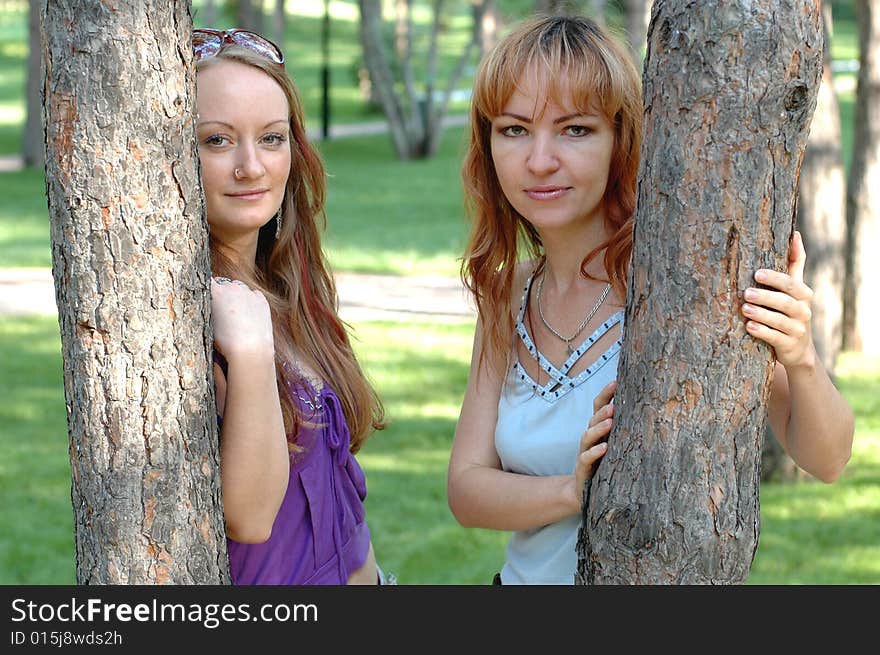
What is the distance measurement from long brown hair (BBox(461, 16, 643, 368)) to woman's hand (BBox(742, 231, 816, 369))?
0.51m

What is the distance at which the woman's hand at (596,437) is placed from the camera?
1959 millimetres

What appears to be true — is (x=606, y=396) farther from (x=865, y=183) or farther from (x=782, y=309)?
(x=865, y=183)

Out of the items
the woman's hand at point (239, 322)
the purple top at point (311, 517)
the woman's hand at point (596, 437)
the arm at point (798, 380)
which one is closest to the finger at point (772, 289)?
the arm at point (798, 380)

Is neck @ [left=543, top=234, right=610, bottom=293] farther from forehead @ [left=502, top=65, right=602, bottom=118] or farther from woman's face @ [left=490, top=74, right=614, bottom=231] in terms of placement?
forehead @ [left=502, top=65, right=602, bottom=118]

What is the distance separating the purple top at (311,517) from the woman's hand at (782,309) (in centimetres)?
89

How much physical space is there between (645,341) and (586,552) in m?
0.38

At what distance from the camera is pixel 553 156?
7.59ft

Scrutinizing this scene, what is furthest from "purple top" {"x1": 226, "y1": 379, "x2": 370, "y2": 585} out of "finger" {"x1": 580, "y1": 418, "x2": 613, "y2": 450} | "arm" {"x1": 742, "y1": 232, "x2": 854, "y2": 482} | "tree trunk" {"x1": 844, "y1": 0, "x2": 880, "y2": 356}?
"tree trunk" {"x1": 844, "y1": 0, "x2": 880, "y2": 356}

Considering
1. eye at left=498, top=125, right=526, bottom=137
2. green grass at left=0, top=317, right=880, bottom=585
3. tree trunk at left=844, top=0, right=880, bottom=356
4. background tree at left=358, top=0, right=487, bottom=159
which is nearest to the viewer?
eye at left=498, top=125, right=526, bottom=137

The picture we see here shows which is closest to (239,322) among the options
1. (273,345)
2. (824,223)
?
(273,345)

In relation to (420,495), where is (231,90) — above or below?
above

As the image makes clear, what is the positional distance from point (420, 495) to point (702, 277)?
434cm

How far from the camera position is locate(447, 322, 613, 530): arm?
2058 millimetres
